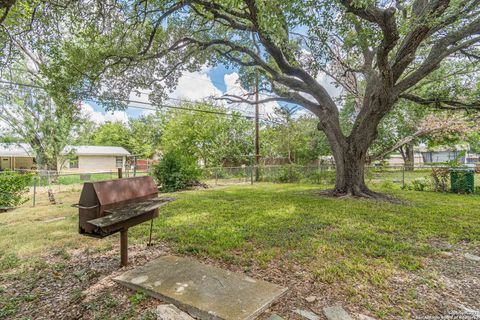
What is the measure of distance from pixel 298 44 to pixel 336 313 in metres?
6.94

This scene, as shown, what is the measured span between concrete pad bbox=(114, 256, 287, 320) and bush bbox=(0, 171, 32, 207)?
6.74 m

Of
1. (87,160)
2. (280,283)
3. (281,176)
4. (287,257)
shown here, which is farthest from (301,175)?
(87,160)

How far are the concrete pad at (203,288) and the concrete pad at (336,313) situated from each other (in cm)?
39

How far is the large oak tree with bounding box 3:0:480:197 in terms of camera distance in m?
4.55

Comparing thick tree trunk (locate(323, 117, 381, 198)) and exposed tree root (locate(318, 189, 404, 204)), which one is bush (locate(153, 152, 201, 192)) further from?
thick tree trunk (locate(323, 117, 381, 198))

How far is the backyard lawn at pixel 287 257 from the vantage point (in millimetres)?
2045

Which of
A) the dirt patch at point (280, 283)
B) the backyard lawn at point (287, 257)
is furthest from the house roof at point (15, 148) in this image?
the dirt patch at point (280, 283)

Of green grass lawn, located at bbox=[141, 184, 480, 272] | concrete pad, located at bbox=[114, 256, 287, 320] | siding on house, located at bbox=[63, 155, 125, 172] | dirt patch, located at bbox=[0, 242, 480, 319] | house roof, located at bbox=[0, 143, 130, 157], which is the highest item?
house roof, located at bbox=[0, 143, 130, 157]

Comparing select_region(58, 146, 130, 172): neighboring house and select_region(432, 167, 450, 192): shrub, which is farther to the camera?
select_region(58, 146, 130, 172): neighboring house

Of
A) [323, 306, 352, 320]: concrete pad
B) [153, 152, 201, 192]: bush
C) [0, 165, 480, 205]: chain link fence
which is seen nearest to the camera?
[323, 306, 352, 320]: concrete pad

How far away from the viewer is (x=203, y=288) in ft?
7.15

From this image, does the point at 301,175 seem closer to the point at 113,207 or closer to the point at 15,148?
the point at 113,207

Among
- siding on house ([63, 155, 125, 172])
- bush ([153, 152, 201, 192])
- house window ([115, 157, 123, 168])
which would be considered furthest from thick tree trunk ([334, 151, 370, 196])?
house window ([115, 157, 123, 168])

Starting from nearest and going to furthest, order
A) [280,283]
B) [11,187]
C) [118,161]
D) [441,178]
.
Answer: [280,283], [11,187], [441,178], [118,161]
